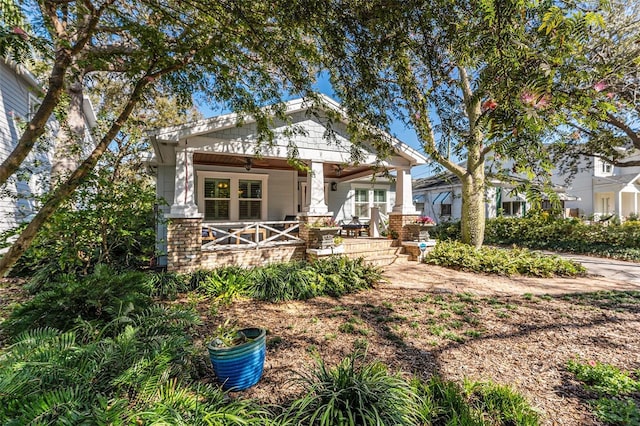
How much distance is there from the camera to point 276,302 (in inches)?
207

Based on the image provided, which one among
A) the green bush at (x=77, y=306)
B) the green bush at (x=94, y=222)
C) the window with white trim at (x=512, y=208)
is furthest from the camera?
the window with white trim at (x=512, y=208)

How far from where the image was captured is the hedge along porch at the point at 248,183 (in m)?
6.31

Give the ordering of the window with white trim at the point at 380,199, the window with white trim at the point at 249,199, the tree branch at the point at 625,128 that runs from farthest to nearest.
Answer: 1. the window with white trim at the point at 380,199
2. the window with white trim at the point at 249,199
3. the tree branch at the point at 625,128

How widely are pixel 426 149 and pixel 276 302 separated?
161 inches

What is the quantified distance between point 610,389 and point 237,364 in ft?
11.9

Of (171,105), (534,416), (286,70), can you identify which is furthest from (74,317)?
(171,105)

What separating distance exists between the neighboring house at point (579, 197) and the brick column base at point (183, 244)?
14.9m

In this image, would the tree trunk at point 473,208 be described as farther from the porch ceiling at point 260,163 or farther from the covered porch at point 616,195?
the covered porch at point 616,195

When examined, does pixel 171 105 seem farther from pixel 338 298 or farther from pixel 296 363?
pixel 296 363

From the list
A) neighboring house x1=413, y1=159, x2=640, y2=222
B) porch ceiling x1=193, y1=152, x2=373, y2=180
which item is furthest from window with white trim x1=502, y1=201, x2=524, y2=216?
porch ceiling x1=193, y1=152, x2=373, y2=180

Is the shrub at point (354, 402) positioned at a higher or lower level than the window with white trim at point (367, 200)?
lower

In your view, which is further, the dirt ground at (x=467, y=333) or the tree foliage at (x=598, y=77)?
the dirt ground at (x=467, y=333)

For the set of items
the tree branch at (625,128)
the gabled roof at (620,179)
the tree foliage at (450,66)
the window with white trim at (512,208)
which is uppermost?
the tree branch at (625,128)

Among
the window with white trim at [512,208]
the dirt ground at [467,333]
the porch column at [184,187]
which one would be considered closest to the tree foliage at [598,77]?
the dirt ground at [467,333]
